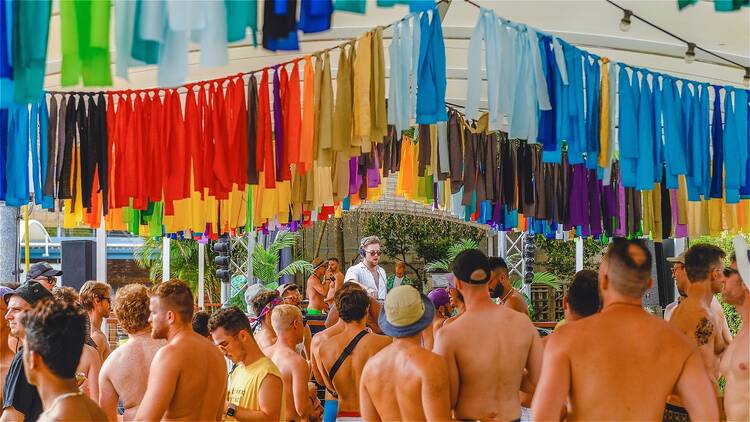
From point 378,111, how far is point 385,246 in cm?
2251

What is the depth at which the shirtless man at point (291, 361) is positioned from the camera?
5.95 m

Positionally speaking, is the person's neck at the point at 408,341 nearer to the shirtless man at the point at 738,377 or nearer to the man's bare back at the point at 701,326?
the shirtless man at the point at 738,377

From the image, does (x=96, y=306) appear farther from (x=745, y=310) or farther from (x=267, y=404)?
(x=745, y=310)

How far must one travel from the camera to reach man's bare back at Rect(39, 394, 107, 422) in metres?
3.27

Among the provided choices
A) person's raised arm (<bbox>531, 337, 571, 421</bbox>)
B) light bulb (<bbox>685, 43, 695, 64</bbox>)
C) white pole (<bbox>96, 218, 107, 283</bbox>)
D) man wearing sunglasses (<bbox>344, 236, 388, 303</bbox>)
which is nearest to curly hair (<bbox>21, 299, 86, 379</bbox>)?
person's raised arm (<bbox>531, 337, 571, 421</bbox>)

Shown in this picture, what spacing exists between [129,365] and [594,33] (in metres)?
4.61

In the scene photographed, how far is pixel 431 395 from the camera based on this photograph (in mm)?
4562

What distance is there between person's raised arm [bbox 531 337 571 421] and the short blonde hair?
2.64m

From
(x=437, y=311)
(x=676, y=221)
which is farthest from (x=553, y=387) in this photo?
(x=676, y=221)

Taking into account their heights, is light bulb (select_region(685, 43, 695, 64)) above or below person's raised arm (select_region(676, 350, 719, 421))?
above

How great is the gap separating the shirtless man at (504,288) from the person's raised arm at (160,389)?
3421mm

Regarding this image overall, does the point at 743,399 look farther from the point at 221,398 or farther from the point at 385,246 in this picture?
the point at 385,246

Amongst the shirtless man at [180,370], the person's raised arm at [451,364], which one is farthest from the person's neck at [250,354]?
the person's raised arm at [451,364]

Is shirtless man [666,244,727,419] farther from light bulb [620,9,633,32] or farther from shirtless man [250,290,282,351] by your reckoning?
shirtless man [250,290,282,351]
